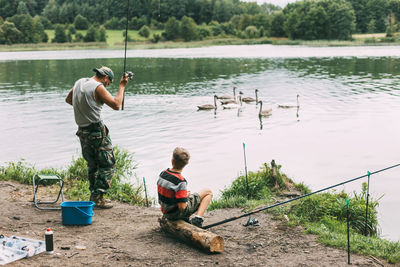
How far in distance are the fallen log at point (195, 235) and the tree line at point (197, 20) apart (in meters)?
78.9

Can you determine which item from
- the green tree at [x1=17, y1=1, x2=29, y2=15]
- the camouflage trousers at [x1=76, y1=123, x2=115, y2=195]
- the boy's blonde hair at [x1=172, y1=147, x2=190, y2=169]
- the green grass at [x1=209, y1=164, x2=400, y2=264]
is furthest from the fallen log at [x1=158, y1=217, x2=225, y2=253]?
the green tree at [x1=17, y1=1, x2=29, y2=15]

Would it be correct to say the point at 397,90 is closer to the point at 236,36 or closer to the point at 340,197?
the point at 340,197

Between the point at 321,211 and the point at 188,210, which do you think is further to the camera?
the point at 321,211

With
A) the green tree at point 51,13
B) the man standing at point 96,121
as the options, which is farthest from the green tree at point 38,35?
the man standing at point 96,121

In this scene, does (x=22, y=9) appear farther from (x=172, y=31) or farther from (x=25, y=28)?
(x=172, y=31)

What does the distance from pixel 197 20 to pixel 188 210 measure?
153 m

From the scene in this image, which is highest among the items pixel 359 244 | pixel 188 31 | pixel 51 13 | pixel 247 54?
pixel 51 13

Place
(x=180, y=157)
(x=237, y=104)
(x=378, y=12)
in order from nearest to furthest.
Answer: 1. (x=180, y=157)
2. (x=237, y=104)
3. (x=378, y=12)

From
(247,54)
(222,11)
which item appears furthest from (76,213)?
(222,11)

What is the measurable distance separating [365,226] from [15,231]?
16.2ft

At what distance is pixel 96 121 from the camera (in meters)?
5.97

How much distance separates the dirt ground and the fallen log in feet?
0.28

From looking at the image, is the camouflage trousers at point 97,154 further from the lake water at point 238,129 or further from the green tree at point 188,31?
the green tree at point 188,31

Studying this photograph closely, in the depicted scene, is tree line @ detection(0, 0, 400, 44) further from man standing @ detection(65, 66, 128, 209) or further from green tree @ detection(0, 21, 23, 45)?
man standing @ detection(65, 66, 128, 209)
